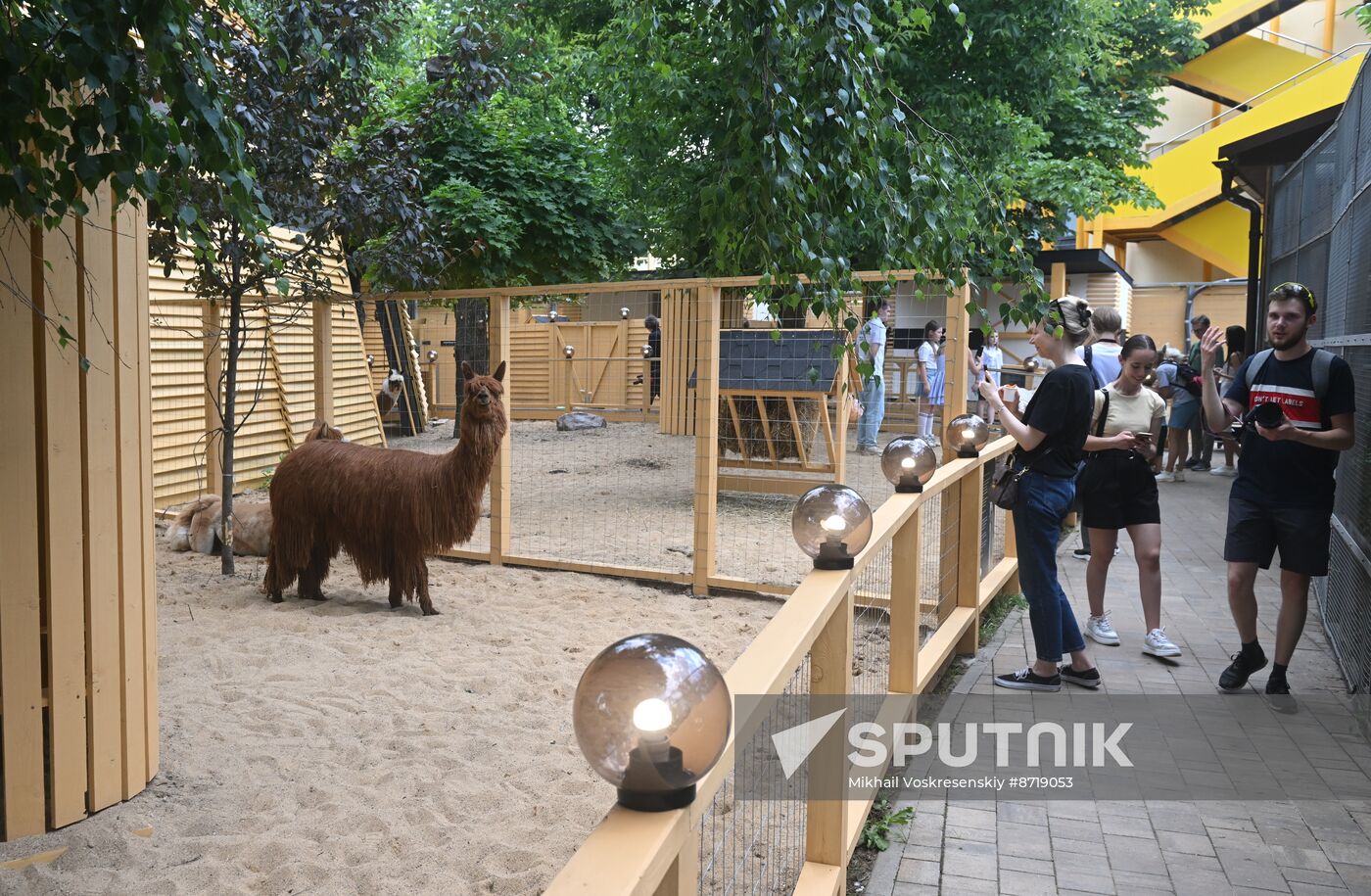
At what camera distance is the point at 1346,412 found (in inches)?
175

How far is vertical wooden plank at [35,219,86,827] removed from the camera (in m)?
3.44

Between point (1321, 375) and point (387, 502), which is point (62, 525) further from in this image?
point (1321, 375)

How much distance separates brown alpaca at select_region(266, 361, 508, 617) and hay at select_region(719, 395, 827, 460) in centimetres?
334

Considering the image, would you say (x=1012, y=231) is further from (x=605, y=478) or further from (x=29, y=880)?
(x=605, y=478)

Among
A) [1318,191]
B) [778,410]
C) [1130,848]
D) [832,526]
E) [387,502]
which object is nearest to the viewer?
[832,526]

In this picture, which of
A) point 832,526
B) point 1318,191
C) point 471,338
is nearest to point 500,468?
point 471,338

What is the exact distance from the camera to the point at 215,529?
8438 millimetres

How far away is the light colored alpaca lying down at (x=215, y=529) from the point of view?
27.4ft

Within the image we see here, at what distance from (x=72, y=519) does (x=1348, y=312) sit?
20.2 ft

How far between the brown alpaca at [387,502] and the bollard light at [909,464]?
3.20 m

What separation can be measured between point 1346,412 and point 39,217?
16.6 ft

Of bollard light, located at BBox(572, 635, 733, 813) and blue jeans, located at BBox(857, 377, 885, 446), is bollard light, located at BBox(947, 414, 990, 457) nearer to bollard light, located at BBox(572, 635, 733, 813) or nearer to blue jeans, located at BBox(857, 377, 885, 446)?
bollard light, located at BBox(572, 635, 733, 813)

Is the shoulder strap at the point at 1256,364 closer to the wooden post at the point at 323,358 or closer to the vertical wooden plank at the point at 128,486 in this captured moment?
the vertical wooden plank at the point at 128,486

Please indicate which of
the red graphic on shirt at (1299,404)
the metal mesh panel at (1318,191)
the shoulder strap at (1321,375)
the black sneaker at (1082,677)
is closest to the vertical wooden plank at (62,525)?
the black sneaker at (1082,677)
